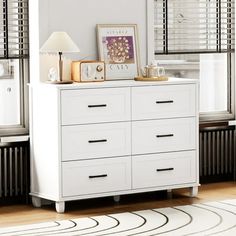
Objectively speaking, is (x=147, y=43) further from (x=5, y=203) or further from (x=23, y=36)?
(x=5, y=203)

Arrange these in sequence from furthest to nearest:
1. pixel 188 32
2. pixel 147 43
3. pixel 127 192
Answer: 1. pixel 188 32
2. pixel 147 43
3. pixel 127 192

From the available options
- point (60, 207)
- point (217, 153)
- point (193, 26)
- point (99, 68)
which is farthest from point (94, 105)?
point (217, 153)

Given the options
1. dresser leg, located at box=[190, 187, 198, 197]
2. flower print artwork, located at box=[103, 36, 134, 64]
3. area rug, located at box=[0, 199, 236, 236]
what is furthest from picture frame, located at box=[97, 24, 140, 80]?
area rug, located at box=[0, 199, 236, 236]

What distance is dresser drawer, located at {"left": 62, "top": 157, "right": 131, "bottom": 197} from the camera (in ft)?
17.3

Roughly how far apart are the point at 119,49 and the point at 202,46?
0.94 m

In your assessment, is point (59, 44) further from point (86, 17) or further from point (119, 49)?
point (119, 49)

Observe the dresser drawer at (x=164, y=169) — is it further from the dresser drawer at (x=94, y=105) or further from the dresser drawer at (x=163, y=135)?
the dresser drawer at (x=94, y=105)

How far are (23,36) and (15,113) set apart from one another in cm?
58

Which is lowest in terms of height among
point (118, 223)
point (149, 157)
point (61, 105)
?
point (118, 223)

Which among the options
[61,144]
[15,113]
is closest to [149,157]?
[61,144]

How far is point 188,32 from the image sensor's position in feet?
→ 20.7

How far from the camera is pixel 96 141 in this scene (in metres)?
5.33

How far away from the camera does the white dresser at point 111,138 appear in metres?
5.25

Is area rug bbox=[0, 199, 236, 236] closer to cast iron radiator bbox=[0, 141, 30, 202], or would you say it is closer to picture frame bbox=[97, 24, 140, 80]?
cast iron radiator bbox=[0, 141, 30, 202]
